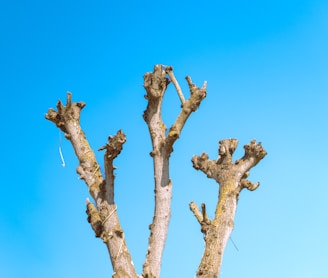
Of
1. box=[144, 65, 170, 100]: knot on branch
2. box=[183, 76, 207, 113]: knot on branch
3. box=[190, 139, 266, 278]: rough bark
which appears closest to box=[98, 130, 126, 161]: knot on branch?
box=[144, 65, 170, 100]: knot on branch

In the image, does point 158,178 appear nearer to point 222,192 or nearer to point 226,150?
point 222,192

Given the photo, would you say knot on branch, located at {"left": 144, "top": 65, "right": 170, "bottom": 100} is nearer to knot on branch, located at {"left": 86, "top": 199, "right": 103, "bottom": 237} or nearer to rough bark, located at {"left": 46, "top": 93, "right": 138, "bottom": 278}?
rough bark, located at {"left": 46, "top": 93, "right": 138, "bottom": 278}

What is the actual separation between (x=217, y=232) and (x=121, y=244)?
1972 mm

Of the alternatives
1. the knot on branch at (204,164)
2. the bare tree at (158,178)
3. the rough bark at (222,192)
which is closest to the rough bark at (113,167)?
the bare tree at (158,178)

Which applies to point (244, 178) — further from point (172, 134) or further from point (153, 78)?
point (153, 78)

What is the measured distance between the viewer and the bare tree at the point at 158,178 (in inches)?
369

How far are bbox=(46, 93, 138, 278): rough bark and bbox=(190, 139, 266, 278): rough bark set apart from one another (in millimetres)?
1579

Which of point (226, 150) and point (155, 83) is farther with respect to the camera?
point (226, 150)

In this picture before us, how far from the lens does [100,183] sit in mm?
9852

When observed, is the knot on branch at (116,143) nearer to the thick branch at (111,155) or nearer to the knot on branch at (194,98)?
the thick branch at (111,155)

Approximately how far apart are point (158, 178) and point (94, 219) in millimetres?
1436

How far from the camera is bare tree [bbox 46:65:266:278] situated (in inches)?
369

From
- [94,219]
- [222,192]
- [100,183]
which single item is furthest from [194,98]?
[94,219]

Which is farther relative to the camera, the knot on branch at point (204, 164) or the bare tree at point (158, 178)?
the knot on branch at point (204, 164)
